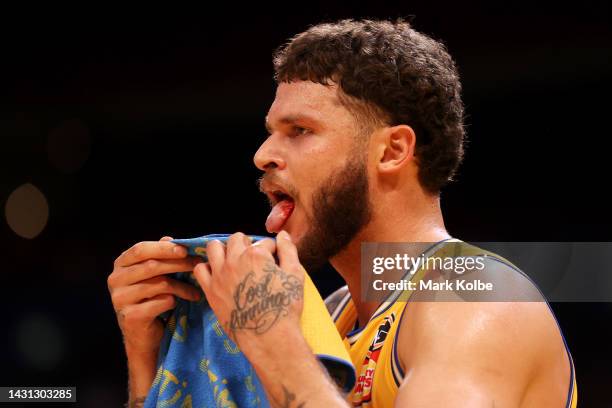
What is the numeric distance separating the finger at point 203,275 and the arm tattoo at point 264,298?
7 centimetres

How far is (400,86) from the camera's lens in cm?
161

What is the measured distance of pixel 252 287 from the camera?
1233 millimetres

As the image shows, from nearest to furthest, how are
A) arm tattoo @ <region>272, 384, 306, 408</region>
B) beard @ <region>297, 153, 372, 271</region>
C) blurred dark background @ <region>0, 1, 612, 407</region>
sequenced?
arm tattoo @ <region>272, 384, 306, 408</region> → beard @ <region>297, 153, 372, 271</region> → blurred dark background @ <region>0, 1, 612, 407</region>

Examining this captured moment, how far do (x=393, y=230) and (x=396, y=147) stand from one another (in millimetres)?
161

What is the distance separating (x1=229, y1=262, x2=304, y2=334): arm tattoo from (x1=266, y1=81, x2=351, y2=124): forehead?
40cm

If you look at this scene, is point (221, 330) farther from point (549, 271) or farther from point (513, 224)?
point (513, 224)

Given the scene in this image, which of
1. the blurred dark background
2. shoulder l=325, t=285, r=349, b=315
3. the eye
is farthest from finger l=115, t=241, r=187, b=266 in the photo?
the blurred dark background

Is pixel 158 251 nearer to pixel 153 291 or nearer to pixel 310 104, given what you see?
pixel 153 291

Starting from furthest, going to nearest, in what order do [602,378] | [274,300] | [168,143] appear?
[168,143] → [602,378] → [274,300]

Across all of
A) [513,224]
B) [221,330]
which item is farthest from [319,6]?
[221,330]

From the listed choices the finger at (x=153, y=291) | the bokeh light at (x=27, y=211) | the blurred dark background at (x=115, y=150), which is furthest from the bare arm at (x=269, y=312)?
the bokeh light at (x=27, y=211)

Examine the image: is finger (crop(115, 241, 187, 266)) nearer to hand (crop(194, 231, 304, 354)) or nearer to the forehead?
hand (crop(194, 231, 304, 354))

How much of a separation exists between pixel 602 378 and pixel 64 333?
6.49 ft

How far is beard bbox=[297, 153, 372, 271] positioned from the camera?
1.53 metres
